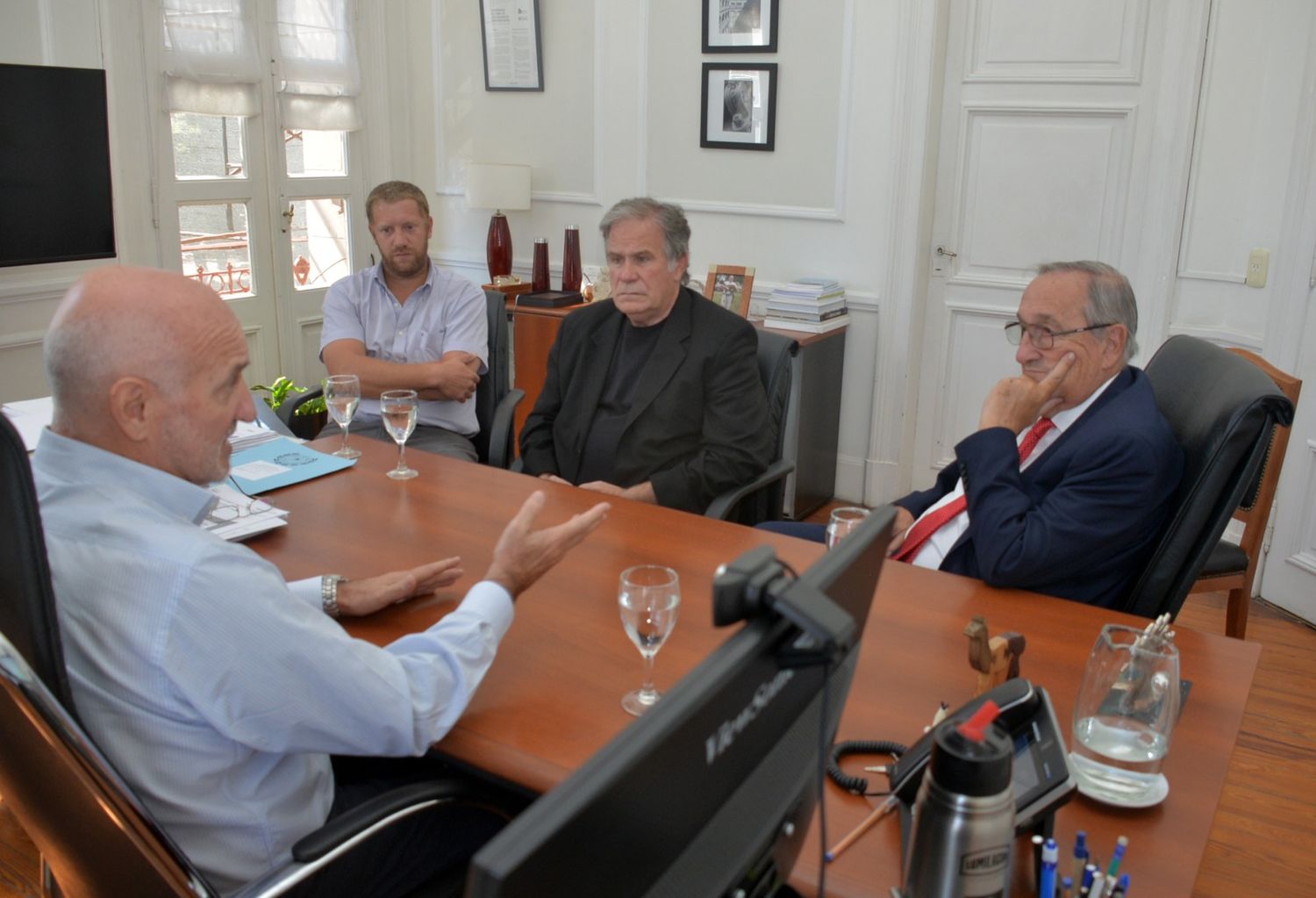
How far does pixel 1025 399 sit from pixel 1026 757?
3.22ft

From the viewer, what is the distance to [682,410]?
2742 millimetres

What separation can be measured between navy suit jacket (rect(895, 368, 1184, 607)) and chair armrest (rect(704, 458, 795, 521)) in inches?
25.9

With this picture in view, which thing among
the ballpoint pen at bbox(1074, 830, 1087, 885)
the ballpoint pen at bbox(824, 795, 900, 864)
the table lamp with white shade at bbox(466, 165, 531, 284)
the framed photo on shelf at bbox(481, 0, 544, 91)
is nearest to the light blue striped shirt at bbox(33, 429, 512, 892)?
the ballpoint pen at bbox(824, 795, 900, 864)

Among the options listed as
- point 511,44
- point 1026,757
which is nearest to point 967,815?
point 1026,757

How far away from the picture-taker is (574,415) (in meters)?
2.88

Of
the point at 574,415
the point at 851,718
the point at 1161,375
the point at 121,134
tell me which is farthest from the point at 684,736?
the point at 121,134

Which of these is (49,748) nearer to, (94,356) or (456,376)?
(94,356)

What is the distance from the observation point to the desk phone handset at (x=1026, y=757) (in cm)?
106

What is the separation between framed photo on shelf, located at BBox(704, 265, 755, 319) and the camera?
432 centimetres

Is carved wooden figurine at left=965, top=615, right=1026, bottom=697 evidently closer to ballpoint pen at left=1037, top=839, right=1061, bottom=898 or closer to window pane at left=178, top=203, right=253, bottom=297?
ballpoint pen at left=1037, top=839, right=1061, bottom=898

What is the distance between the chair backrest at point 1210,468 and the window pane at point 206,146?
397 centimetres

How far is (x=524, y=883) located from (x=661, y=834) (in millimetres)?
123

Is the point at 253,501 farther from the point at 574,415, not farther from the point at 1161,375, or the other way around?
the point at 1161,375

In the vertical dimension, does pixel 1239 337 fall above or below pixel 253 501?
above
